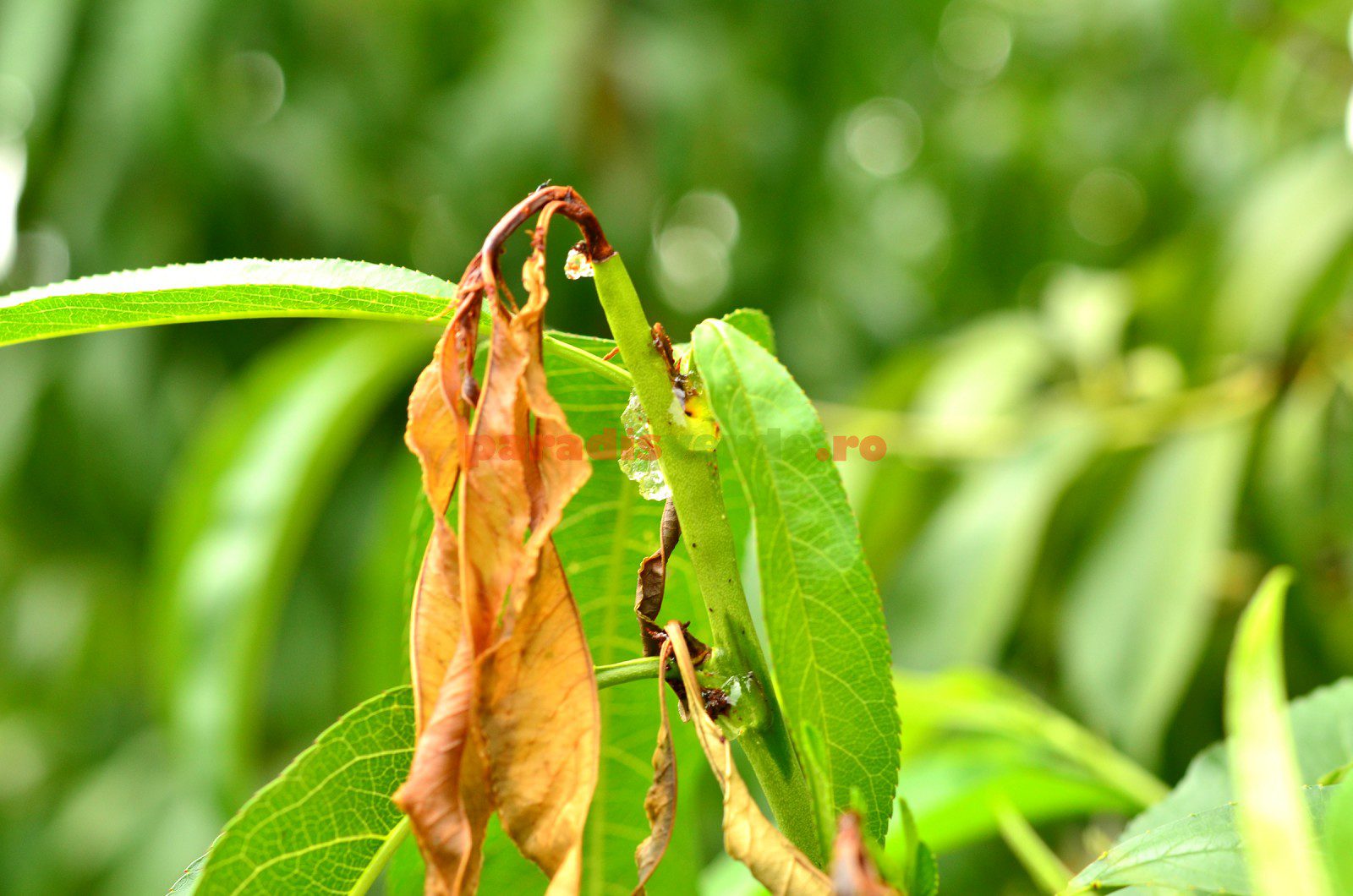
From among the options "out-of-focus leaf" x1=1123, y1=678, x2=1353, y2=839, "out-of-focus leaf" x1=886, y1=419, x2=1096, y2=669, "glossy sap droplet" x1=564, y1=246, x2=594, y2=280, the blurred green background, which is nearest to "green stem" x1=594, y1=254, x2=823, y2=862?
"glossy sap droplet" x1=564, y1=246, x2=594, y2=280

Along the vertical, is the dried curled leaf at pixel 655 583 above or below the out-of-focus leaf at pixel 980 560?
below

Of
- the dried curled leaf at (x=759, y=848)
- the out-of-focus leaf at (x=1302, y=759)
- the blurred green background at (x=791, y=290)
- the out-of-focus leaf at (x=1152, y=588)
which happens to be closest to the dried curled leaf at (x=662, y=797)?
the dried curled leaf at (x=759, y=848)

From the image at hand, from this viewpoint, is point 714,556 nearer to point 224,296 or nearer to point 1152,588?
point 224,296

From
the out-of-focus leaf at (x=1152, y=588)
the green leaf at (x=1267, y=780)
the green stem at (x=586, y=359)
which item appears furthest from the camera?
the out-of-focus leaf at (x=1152, y=588)

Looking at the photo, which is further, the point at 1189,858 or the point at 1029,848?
the point at 1029,848

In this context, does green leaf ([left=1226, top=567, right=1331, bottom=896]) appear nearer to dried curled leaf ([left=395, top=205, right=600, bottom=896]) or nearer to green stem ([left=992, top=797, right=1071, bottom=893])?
dried curled leaf ([left=395, top=205, right=600, bottom=896])

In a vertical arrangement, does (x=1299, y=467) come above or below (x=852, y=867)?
above

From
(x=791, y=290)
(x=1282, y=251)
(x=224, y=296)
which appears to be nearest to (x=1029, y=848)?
(x=224, y=296)

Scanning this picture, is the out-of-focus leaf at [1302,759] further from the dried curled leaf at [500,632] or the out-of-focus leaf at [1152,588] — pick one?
the out-of-focus leaf at [1152,588]
